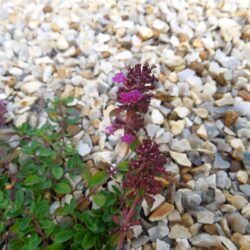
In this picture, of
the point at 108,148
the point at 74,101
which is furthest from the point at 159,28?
the point at 108,148

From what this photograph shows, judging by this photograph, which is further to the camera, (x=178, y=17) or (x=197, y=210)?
(x=178, y=17)

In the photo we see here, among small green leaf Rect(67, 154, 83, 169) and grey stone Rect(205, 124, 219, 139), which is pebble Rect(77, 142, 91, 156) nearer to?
small green leaf Rect(67, 154, 83, 169)

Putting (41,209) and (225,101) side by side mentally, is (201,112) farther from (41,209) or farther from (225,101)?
(41,209)

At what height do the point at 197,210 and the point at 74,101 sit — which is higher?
the point at 74,101

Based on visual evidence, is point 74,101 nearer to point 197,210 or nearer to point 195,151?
point 195,151

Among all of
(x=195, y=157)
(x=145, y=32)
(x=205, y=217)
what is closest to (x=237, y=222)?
(x=205, y=217)

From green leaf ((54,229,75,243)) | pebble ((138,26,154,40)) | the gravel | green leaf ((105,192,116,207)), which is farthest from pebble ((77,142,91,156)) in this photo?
pebble ((138,26,154,40))

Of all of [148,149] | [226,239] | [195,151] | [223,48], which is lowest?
[226,239]
